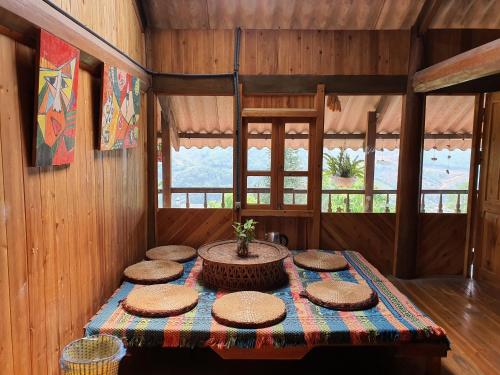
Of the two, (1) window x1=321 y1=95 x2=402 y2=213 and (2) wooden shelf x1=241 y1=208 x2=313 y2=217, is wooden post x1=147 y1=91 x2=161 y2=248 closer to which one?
(2) wooden shelf x1=241 y1=208 x2=313 y2=217

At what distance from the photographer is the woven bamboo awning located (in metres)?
6.00

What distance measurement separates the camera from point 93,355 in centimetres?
209

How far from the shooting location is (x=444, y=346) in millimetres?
2348

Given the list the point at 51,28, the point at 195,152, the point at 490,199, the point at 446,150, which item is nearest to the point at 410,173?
the point at 490,199

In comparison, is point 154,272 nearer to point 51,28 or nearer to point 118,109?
point 118,109

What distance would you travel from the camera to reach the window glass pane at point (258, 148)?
4121 millimetres

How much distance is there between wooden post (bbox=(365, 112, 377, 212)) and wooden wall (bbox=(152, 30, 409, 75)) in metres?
2.33

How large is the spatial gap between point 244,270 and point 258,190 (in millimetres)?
1466

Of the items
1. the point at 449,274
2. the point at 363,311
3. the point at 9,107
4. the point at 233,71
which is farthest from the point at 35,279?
the point at 449,274

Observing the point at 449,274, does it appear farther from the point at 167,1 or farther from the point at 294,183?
the point at 167,1

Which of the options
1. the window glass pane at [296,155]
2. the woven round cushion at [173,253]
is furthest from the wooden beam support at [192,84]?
the woven round cushion at [173,253]

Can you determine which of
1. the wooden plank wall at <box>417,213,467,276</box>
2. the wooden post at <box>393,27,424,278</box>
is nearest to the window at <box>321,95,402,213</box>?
the wooden plank wall at <box>417,213,467,276</box>

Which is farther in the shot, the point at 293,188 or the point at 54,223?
the point at 293,188

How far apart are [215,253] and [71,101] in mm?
1703
